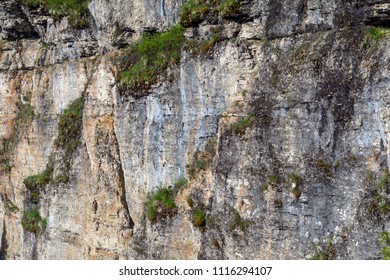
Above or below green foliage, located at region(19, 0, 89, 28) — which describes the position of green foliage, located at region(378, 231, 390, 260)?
below

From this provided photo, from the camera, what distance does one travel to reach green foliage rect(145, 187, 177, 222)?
50.9 feet

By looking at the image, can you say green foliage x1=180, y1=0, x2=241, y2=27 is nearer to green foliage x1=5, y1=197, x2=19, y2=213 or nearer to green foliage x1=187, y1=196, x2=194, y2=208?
green foliage x1=187, y1=196, x2=194, y2=208

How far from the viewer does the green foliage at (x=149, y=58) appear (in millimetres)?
15531

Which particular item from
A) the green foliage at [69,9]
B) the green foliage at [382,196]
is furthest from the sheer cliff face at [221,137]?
the green foliage at [69,9]

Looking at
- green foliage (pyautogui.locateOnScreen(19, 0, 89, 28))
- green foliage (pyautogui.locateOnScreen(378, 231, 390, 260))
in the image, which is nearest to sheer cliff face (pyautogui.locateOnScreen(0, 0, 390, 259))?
green foliage (pyautogui.locateOnScreen(378, 231, 390, 260))

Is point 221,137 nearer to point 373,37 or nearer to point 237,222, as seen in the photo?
point 237,222

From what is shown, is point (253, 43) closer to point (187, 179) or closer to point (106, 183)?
point (187, 179)

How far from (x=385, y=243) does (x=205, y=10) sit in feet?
26.4

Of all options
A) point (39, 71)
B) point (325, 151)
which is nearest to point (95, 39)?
point (39, 71)

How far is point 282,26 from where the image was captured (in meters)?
13.1

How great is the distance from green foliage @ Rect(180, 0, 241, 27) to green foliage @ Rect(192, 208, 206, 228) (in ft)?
18.3

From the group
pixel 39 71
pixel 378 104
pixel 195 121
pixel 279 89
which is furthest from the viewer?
pixel 39 71

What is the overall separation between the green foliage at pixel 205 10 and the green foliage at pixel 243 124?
9.87 ft

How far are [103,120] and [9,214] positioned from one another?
368 inches
